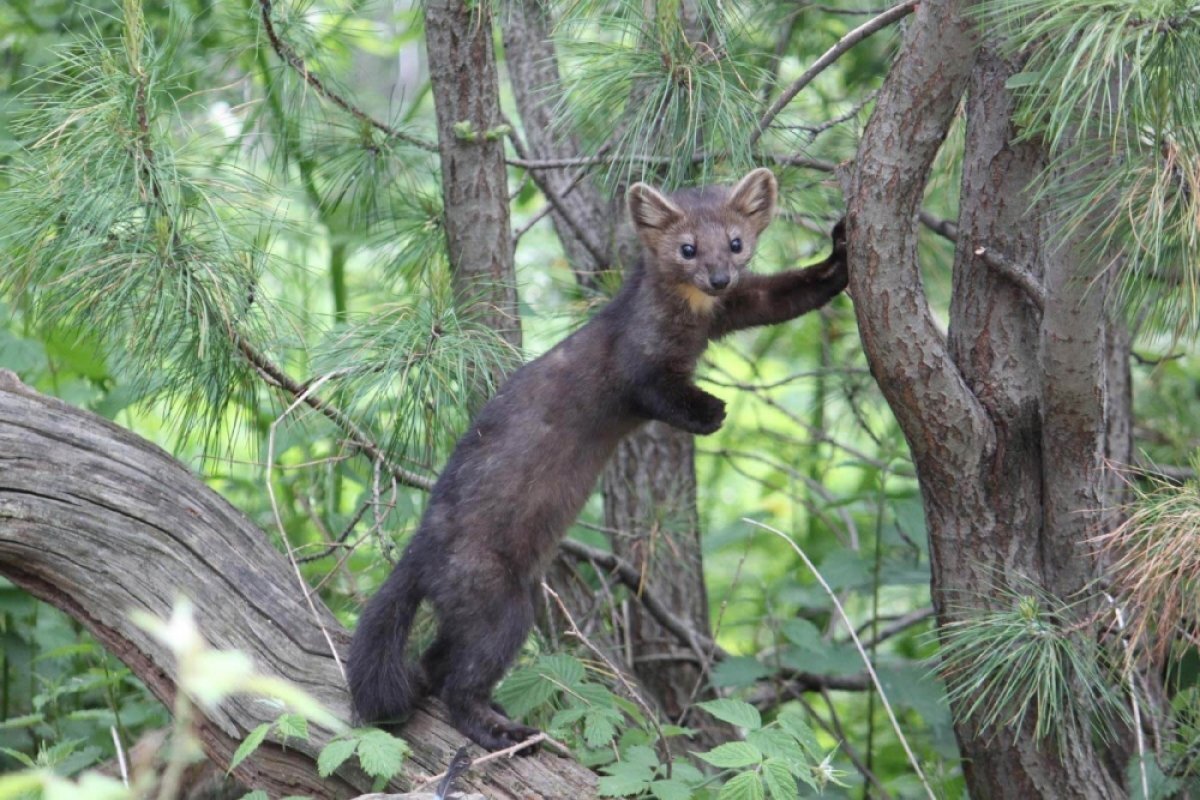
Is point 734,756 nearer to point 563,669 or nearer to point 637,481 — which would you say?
point 563,669

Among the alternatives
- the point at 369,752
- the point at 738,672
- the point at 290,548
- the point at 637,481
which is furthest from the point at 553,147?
the point at 369,752

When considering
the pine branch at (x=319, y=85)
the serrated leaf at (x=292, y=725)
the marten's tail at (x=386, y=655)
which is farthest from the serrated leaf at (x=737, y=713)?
the pine branch at (x=319, y=85)

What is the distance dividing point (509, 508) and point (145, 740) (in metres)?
1.80

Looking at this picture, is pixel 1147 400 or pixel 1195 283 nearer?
pixel 1195 283

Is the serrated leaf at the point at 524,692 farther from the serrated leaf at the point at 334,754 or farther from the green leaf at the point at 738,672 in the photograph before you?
the green leaf at the point at 738,672

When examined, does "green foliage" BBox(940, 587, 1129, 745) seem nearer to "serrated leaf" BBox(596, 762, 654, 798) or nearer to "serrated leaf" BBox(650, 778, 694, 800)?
"serrated leaf" BBox(650, 778, 694, 800)

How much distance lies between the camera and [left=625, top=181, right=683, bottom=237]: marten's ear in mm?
4391

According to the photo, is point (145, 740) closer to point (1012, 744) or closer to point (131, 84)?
point (131, 84)

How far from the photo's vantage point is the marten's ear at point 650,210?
14.4ft

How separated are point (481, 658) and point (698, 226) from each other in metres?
1.74

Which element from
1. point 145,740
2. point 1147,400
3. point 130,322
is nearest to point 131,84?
point 130,322

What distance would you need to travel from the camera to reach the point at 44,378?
223 inches

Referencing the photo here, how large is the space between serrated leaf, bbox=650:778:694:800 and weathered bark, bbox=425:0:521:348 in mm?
1742

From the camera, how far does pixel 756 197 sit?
4.40m
